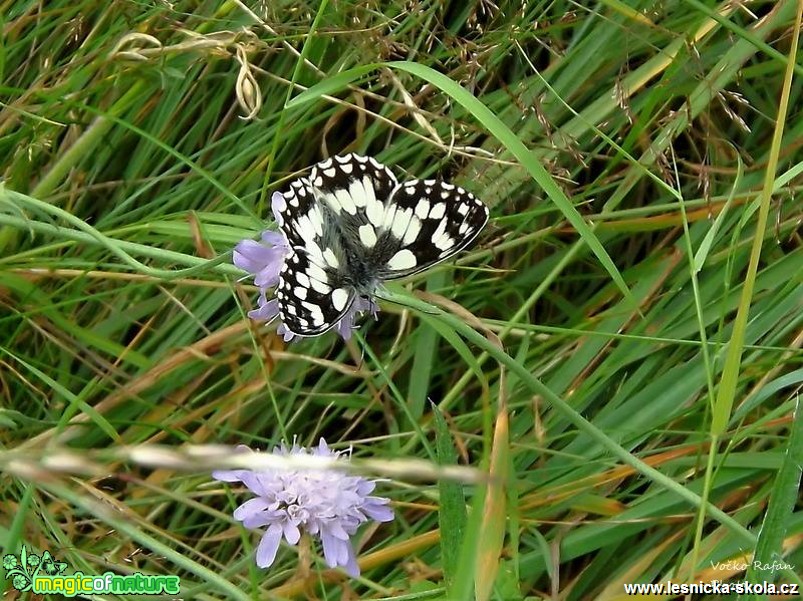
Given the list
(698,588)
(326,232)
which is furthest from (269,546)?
(698,588)

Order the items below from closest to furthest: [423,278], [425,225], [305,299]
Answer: [305,299] < [425,225] < [423,278]

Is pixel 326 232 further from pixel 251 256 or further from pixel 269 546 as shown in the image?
pixel 269 546

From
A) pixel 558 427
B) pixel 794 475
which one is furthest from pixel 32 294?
pixel 794 475

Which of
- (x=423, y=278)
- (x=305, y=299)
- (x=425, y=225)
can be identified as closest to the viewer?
(x=305, y=299)

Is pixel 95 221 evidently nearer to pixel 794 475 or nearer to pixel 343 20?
pixel 343 20

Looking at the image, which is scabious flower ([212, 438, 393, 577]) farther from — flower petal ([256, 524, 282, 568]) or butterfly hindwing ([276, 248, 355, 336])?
butterfly hindwing ([276, 248, 355, 336])

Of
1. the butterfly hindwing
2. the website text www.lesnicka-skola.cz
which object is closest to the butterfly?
the butterfly hindwing

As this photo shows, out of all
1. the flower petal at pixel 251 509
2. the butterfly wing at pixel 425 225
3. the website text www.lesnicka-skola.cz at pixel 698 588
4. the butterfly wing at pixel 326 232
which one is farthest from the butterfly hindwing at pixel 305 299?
the website text www.lesnicka-skola.cz at pixel 698 588
